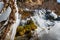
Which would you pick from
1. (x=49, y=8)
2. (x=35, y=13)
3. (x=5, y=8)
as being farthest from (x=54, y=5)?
(x=5, y=8)

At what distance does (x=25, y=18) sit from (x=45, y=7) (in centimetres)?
36

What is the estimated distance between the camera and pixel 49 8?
3344 millimetres

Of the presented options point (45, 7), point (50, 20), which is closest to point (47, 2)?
point (45, 7)

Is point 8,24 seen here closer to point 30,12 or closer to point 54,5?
point 30,12

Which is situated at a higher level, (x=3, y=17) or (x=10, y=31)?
(x=3, y=17)

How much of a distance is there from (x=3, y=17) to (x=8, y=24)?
0.13 metres

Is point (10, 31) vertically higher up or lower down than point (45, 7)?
lower down

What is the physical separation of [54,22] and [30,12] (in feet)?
1.34

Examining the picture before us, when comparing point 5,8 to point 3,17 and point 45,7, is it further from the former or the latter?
point 45,7

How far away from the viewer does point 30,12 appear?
3355 mm

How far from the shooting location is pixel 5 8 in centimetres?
334

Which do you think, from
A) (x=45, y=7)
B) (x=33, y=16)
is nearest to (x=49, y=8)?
(x=45, y=7)

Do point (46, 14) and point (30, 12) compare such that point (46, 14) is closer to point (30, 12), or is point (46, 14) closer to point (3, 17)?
point (30, 12)

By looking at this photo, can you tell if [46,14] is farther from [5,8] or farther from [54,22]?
[5,8]
